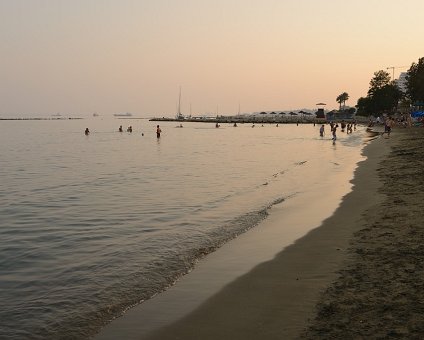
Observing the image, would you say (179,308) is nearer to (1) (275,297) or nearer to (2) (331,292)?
(1) (275,297)

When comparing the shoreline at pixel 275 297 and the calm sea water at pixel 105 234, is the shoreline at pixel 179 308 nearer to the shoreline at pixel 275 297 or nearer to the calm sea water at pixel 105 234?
the shoreline at pixel 275 297

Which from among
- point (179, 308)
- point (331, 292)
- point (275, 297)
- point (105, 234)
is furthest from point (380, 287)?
point (105, 234)

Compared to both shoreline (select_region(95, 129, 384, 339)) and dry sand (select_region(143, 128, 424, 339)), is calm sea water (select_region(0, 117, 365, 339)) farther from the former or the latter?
dry sand (select_region(143, 128, 424, 339))

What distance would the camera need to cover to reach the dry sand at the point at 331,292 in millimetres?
5129

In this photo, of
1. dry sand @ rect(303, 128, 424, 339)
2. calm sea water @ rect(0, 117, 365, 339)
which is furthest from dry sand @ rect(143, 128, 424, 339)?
calm sea water @ rect(0, 117, 365, 339)

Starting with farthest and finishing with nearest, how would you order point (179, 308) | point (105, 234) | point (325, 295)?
point (105, 234) → point (179, 308) → point (325, 295)

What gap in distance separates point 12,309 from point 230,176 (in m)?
18.8

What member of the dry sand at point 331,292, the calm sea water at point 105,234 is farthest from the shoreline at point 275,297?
the calm sea water at point 105,234

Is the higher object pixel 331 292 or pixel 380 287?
pixel 380 287

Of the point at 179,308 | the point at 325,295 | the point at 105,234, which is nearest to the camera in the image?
the point at 325,295

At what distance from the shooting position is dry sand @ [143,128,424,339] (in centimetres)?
513

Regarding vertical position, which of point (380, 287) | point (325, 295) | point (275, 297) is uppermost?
point (380, 287)

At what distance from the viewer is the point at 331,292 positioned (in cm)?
626

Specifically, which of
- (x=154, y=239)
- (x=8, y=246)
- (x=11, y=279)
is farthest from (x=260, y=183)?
(x=11, y=279)
